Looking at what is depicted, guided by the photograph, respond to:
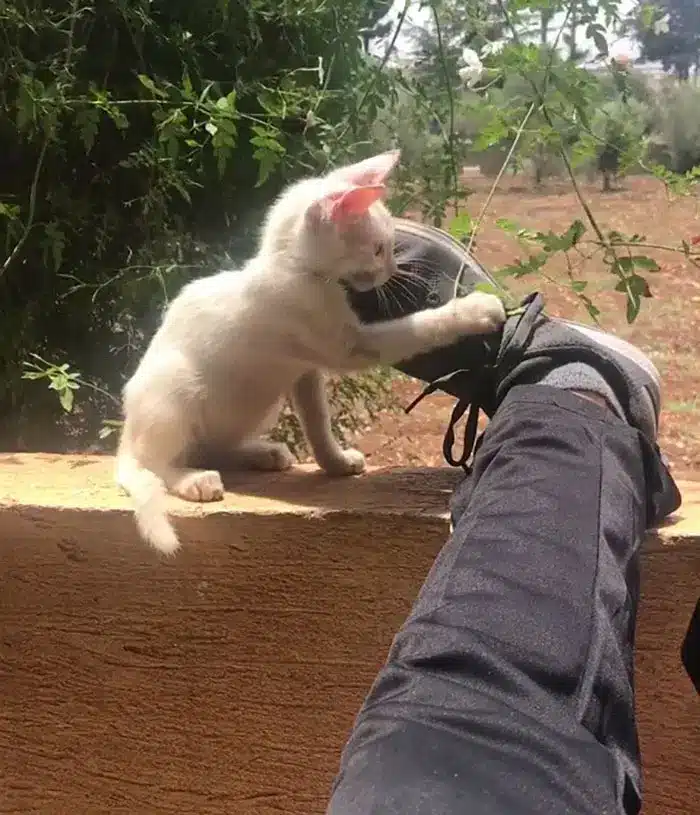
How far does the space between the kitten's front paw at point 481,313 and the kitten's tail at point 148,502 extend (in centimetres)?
35

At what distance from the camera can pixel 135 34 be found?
3.93ft

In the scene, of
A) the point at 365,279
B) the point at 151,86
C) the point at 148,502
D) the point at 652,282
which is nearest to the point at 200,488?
the point at 148,502

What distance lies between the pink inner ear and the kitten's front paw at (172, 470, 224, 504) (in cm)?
29

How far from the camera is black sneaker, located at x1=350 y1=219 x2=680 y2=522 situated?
2.92 ft

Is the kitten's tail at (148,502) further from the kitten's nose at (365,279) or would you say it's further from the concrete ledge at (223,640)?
the kitten's nose at (365,279)

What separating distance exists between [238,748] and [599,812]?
567 millimetres

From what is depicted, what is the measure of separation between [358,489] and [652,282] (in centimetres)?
45

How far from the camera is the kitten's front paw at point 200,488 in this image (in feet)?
3.22

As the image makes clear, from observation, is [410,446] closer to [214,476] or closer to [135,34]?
[214,476]

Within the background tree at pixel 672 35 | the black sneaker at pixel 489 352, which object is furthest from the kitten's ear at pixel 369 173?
the background tree at pixel 672 35

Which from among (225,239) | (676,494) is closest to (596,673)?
(676,494)

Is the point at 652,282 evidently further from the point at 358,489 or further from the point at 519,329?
the point at 358,489

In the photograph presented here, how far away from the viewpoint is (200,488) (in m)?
0.98

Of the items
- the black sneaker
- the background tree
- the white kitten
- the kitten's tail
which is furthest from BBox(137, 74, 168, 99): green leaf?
the background tree
